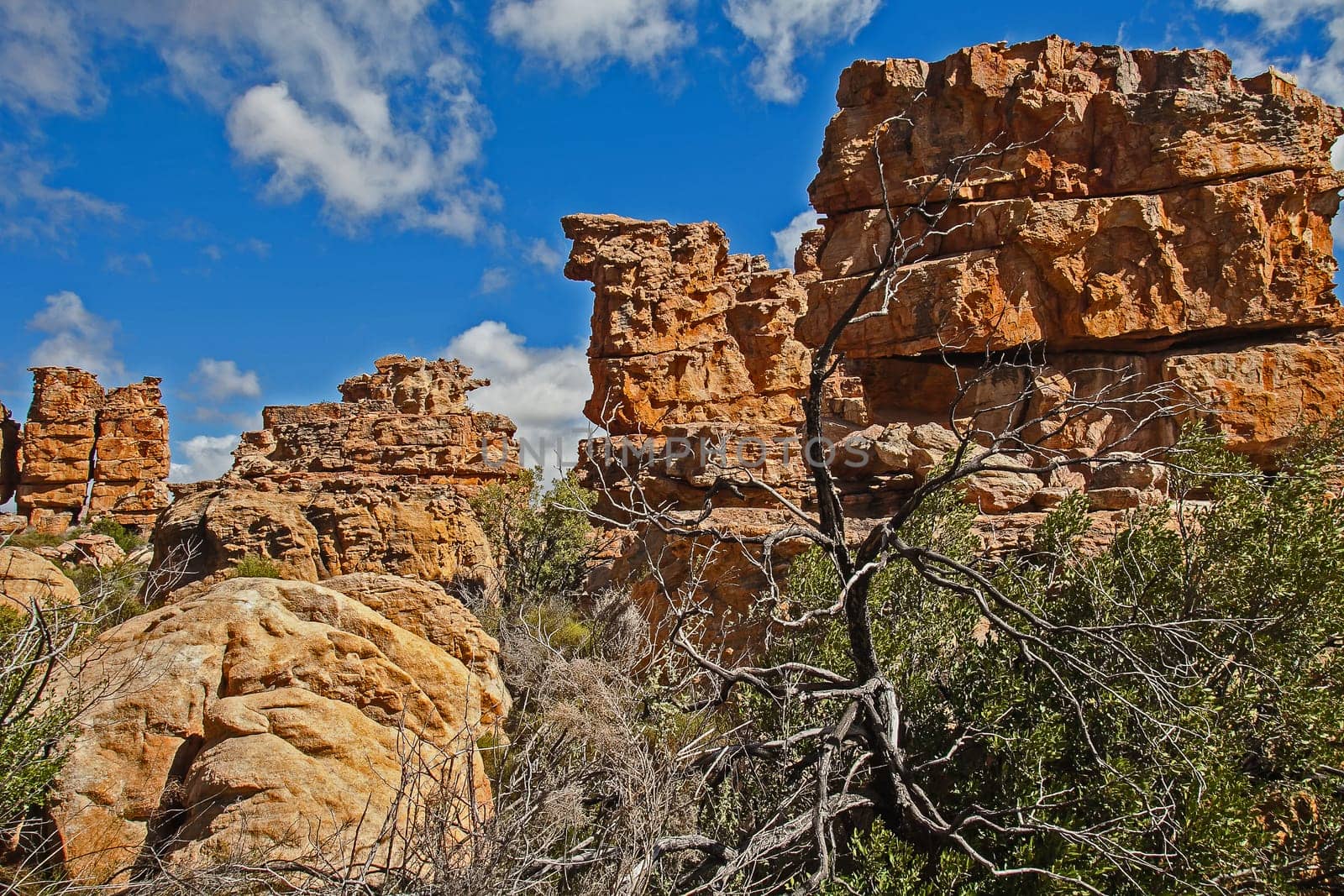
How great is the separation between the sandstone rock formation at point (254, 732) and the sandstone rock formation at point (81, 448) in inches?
967

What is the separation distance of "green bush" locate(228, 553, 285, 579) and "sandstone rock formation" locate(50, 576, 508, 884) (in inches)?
126

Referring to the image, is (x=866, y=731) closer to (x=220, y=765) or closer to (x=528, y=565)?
(x=220, y=765)

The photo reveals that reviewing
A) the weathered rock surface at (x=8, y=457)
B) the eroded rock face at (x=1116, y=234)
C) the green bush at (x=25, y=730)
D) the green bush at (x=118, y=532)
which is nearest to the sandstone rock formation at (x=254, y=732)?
the green bush at (x=25, y=730)

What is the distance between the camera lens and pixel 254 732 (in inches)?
222

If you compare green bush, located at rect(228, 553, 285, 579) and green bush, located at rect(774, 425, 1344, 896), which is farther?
green bush, located at rect(228, 553, 285, 579)

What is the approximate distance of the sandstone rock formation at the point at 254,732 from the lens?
4.93m

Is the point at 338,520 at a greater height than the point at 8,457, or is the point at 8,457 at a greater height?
the point at 8,457

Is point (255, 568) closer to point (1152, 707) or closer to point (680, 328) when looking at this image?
point (1152, 707)

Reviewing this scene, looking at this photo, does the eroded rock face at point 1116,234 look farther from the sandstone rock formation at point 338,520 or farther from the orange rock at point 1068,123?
the sandstone rock formation at point 338,520

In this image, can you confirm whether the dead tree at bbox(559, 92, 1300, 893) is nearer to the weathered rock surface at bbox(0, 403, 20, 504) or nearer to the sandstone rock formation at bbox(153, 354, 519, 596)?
the sandstone rock formation at bbox(153, 354, 519, 596)

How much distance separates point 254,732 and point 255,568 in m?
5.08

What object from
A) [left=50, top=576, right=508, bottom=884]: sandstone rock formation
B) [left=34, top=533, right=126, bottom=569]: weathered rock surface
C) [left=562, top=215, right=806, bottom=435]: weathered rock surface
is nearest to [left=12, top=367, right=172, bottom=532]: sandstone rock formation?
[left=34, top=533, right=126, bottom=569]: weathered rock surface

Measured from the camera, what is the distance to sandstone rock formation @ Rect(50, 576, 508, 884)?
194 inches

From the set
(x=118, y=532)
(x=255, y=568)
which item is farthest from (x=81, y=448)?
(x=255, y=568)
